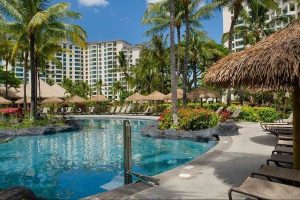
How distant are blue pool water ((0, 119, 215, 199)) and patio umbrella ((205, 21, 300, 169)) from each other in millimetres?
4182

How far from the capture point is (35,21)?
1977 centimetres

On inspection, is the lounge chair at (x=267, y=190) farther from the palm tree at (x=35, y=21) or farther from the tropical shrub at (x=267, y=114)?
the tropical shrub at (x=267, y=114)

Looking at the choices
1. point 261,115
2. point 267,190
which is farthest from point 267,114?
point 267,190

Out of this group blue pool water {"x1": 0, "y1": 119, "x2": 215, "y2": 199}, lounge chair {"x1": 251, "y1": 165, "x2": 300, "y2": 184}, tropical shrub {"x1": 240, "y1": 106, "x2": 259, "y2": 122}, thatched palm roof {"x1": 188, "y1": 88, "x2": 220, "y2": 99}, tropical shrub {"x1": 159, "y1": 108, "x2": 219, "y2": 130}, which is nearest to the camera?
lounge chair {"x1": 251, "y1": 165, "x2": 300, "y2": 184}

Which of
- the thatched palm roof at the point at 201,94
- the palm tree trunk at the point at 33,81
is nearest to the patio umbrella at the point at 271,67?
the palm tree trunk at the point at 33,81

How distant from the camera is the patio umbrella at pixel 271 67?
532 centimetres

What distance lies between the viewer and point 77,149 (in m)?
14.9

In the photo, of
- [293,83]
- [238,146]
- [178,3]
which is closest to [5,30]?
[178,3]

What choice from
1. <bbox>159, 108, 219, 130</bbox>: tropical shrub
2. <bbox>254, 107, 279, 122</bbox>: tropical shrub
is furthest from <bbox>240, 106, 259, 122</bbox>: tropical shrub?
<bbox>159, 108, 219, 130</bbox>: tropical shrub

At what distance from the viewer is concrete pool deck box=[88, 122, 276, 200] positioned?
6113mm

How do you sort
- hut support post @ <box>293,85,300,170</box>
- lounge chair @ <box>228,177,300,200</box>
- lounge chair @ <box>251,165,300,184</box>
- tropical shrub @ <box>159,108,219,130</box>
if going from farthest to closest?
tropical shrub @ <box>159,108,219,130</box> < hut support post @ <box>293,85,300,170</box> < lounge chair @ <box>251,165,300,184</box> < lounge chair @ <box>228,177,300,200</box>

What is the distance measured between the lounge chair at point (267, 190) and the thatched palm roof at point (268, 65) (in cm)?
160

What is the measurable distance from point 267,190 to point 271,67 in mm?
1866

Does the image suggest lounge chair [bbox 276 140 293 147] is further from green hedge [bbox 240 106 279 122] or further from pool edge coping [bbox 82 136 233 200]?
green hedge [bbox 240 106 279 122]
